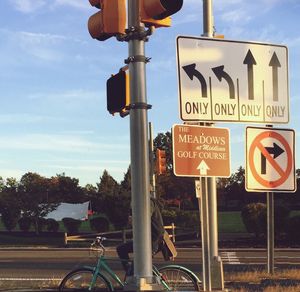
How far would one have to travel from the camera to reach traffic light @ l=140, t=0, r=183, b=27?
5727 mm

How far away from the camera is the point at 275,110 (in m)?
7.09

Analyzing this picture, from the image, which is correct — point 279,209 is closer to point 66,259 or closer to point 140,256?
point 66,259

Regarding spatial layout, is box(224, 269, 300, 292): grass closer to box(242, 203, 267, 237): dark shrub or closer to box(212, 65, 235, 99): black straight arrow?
box(212, 65, 235, 99): black straight arrow

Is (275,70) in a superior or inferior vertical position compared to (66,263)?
superior

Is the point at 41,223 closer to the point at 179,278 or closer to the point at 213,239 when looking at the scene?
the point at 179,278

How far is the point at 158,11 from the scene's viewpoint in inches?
229

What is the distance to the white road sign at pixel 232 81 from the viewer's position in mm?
6652

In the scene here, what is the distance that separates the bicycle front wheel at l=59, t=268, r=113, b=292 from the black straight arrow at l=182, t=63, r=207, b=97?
315cm

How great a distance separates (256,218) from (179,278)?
2191 cm

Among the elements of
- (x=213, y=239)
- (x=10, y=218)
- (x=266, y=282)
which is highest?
(x=213, y=239)

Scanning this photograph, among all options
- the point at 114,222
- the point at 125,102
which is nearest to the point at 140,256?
the point at 125,102

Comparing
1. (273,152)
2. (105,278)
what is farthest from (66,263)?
(273,152)

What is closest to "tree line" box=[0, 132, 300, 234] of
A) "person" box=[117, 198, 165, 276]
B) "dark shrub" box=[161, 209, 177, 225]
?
"dark shrub" box=[161, 209, 177, 225]

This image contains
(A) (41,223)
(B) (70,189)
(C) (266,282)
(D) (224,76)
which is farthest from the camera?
(B) (70,189)
